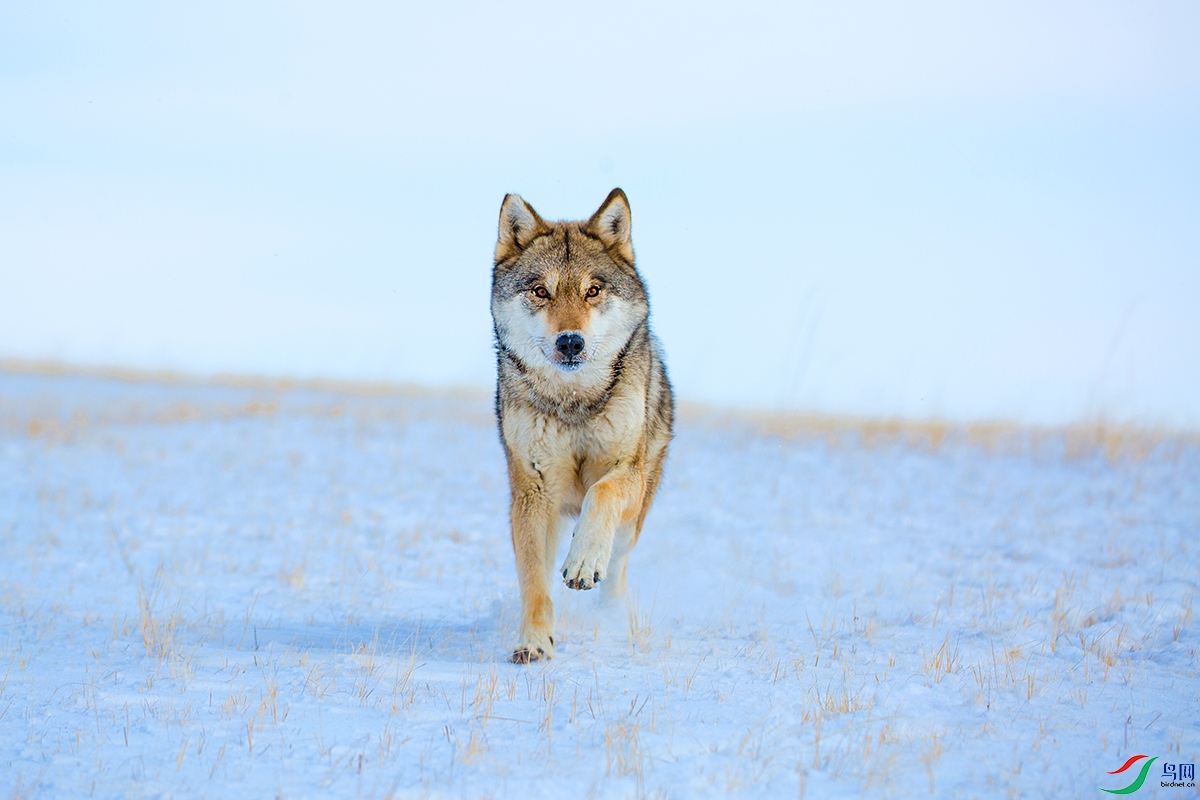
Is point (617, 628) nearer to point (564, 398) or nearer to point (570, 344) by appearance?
point (564, 398)

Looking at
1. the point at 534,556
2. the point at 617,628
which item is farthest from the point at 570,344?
the point at 617,628

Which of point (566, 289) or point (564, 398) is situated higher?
point (566, 289)

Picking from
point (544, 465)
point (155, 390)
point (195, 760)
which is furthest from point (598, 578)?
point (155, 390)

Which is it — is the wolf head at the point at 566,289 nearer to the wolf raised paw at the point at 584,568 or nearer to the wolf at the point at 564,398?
the wolf at the point at 564,398

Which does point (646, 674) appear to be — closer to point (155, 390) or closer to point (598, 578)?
point (598, 578)

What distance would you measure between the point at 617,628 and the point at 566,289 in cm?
199

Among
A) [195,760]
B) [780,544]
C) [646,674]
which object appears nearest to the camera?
[195,760]

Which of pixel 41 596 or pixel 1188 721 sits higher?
pixel 1188 721

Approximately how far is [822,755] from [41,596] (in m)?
5.62

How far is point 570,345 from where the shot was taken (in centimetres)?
472

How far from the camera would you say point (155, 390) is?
62.8 ft

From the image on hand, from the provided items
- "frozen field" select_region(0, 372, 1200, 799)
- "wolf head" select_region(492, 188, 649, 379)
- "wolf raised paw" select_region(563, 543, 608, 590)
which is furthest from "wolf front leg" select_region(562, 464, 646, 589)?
"wolf head" select_region(492, 188, 649, 379)

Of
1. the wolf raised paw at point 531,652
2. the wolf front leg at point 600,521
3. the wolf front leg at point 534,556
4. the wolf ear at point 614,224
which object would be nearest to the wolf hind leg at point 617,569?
the wolf front leg at point 600,521

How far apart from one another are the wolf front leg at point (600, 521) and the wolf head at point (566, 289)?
0.60 meters
